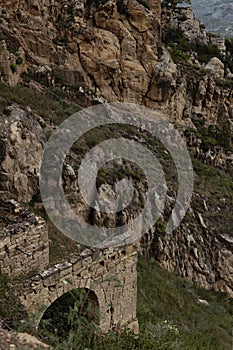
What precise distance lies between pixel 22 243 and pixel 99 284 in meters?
1.36

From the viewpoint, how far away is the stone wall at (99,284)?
20.7 feet

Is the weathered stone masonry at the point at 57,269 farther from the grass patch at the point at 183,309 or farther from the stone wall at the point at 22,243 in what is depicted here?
the grass patch at the point at 183,309

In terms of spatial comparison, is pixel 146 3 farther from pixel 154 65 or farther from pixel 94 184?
pixel 94 184

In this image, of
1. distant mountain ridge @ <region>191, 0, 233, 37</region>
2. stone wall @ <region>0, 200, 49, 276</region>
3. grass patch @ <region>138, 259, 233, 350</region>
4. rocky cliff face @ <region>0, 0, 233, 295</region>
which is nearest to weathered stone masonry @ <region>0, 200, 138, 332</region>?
stone wall @ <region>0, 200, 49, 276</region>

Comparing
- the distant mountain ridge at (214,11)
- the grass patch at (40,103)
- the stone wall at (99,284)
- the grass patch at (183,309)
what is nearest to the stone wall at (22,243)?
the stone wall at (99,284)

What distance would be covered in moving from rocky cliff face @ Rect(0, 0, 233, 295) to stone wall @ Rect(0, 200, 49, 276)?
169 inches

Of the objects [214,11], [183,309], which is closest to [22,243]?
[183,309]

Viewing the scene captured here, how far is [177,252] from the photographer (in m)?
15.1

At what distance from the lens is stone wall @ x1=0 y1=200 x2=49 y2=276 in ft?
23.3

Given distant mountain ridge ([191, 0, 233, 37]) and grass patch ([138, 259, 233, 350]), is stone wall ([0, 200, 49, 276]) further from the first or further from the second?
distant mountain ridge ([191, 0, 233, 37])

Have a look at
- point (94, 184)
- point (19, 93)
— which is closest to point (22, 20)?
point (19, 93)

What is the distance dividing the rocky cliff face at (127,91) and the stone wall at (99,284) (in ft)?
17.1

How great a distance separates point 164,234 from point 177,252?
73cm

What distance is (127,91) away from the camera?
2344 centimetres
